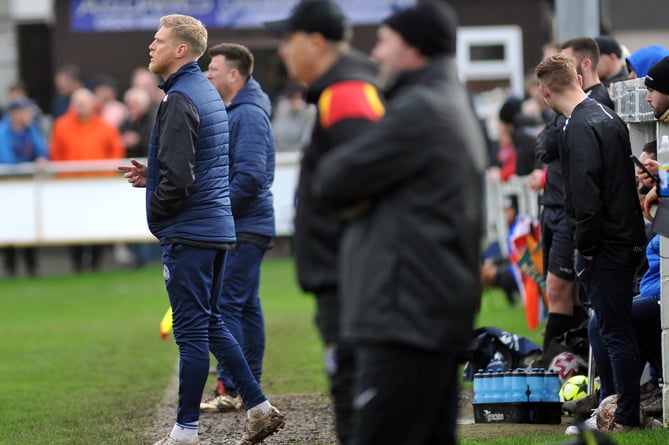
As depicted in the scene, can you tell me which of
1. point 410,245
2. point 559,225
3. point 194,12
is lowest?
point 559,225

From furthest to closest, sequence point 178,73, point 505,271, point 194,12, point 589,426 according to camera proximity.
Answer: point 194,12 < point 505,271 < point 589,426 < point 178,73

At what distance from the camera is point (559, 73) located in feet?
26.1

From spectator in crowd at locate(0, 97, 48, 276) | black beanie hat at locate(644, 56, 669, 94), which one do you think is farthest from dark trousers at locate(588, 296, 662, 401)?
spectator in crowd at locate(0, 97, 48, 276)

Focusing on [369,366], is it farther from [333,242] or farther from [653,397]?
[653,397]

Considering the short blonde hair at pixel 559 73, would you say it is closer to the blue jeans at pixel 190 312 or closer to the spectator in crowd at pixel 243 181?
the spectator in crowd at pixel 243 181

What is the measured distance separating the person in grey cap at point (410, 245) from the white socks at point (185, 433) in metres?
2.90

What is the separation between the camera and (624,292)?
7.50m

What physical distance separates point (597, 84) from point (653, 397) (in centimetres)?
214

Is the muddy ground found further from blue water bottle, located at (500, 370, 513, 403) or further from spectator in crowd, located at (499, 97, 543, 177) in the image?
spectator in crowd, located at (499, 97, 543, 177)

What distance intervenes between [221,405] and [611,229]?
3189 millimetres

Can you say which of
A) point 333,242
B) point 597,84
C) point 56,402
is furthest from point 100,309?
point 333,242

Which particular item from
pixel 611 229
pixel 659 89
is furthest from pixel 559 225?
pixel 659 89

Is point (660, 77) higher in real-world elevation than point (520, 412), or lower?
higher

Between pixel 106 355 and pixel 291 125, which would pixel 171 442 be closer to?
pixel 106 355
